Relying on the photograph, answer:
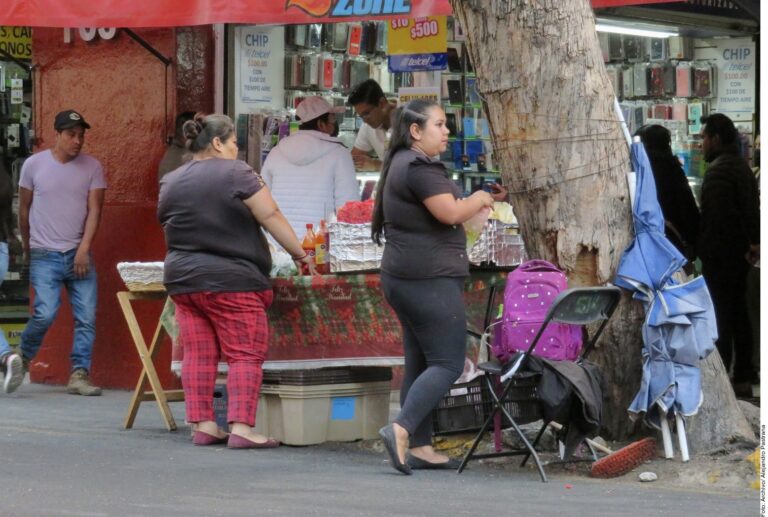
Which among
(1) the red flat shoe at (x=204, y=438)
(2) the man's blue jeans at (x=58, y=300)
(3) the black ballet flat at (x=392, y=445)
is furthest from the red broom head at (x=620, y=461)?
(2) the man's blue jeans at (x=58, y=300)

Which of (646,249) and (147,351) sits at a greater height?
(646,249)

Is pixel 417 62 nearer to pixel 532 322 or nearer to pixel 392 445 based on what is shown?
pixel 532 322

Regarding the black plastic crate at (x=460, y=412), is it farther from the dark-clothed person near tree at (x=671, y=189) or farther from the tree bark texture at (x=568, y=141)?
the dark-clothed person near tree at (x=671, y=189)

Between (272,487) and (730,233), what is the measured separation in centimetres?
472

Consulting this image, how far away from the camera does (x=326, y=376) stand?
29.9 ft

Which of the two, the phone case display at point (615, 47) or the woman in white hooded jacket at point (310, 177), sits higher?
the phone case display at point (615, 47)

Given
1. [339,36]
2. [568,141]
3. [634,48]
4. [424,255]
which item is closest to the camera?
[424,255]

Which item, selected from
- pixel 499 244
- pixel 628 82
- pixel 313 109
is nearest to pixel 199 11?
pixel 313 109

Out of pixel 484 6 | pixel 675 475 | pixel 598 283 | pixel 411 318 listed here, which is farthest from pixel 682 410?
pixel 484 6

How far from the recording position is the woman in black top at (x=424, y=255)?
7930 mm

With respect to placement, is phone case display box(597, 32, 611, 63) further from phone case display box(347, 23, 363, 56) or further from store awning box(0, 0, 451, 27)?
store awning box(0, 0, 451, 27)

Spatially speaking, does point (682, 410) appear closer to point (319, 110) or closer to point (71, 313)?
point (319, 110)

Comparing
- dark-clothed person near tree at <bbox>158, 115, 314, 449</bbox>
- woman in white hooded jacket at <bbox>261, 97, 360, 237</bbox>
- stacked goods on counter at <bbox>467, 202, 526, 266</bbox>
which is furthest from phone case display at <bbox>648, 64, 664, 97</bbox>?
dark-clothed person near tree at <bbox>158, 115, 314, 449</bbox>

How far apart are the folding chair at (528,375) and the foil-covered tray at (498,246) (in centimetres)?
97
